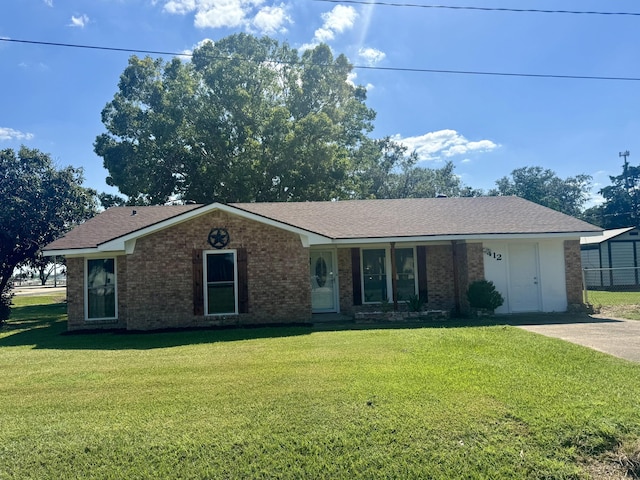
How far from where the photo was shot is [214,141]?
28391mm

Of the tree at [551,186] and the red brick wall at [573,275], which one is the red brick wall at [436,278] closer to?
the red brick wall at [573,275]

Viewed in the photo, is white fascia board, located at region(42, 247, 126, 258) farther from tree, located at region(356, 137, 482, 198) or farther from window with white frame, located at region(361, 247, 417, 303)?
tree, located at region(356, 137, 482, 198)

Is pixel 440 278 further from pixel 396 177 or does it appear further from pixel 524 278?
pixel 396 177

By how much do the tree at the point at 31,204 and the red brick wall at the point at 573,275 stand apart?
21.6 m

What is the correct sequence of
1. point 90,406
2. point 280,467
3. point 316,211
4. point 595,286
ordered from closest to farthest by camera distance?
point 280,467, point 90,406, point 316,211, point 595,286

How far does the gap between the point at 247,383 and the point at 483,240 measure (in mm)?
10030

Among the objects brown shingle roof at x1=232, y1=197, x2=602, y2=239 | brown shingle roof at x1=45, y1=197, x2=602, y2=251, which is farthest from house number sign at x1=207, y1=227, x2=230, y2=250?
brown shingle roof at x1=232, y1=197, x2=602, y2=239

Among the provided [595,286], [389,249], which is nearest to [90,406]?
[389,249]

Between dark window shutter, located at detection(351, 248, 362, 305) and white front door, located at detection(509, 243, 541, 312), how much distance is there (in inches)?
189

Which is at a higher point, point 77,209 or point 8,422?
point 77,209

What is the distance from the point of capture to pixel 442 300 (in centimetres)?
1451

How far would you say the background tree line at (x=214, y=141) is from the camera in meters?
22.5

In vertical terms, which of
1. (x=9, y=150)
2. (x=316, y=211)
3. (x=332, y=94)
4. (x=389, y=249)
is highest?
(x=332, y=94)

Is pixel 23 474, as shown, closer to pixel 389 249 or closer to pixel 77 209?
pixel 389 249
